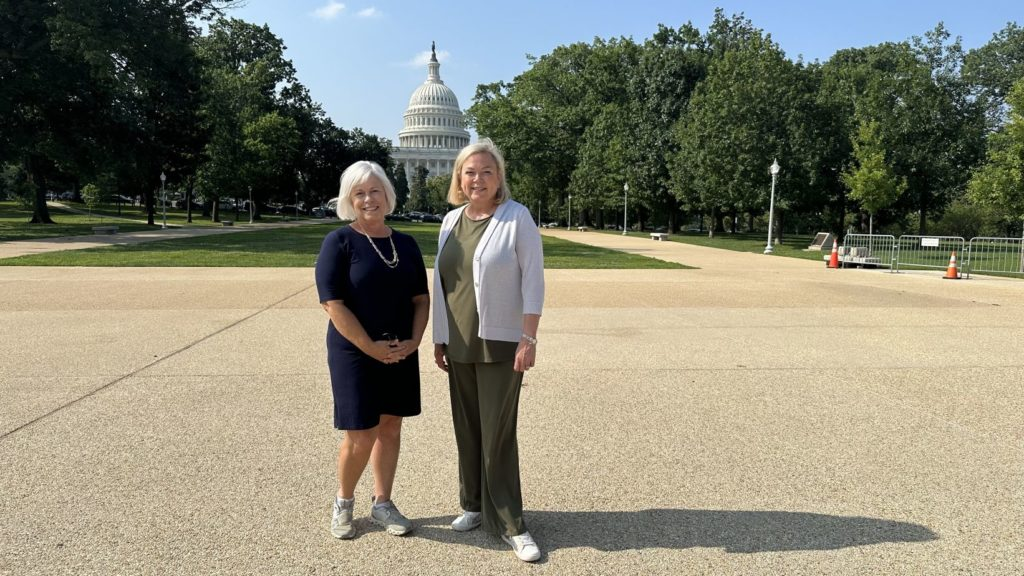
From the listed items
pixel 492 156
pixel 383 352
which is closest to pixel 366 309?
pixel 383 352

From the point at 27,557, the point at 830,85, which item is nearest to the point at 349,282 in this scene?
the point at 27,557

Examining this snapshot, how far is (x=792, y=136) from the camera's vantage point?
3419 centimetres

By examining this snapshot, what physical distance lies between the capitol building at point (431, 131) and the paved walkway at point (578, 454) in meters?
141

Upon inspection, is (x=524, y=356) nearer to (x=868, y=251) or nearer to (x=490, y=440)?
(x=490, y=440)

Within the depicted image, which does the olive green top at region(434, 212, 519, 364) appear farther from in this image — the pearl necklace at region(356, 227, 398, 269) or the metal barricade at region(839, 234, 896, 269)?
the metal barricade at region(839, 234, 896, 269)

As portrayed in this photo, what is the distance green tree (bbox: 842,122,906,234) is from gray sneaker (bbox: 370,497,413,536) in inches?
1282

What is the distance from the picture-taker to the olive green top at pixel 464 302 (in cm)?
304

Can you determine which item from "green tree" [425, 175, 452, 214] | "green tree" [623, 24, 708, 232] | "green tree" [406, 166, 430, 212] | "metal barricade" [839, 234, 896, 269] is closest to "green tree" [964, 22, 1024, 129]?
"green tree" [623, 24, 708, 232]

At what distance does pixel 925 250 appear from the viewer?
23250mm

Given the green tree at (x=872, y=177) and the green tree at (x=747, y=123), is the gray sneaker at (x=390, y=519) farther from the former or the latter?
the green tree at (x=747, y=123)

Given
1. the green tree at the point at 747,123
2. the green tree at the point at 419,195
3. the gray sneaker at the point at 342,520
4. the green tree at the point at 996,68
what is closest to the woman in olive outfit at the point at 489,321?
the gray sneaker at the point at 342,520

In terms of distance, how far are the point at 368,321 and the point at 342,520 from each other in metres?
0.98

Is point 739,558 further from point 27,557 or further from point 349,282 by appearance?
point 27,557

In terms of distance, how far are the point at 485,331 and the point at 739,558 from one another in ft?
4.98
